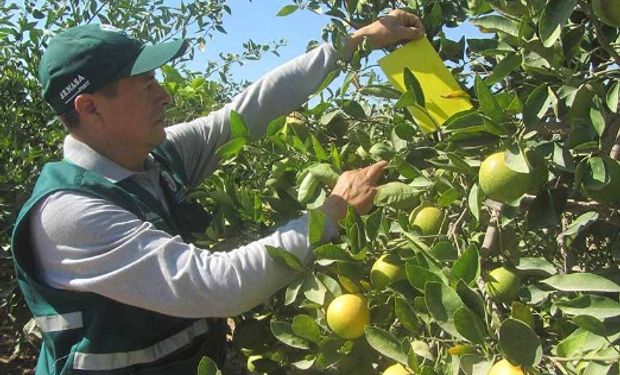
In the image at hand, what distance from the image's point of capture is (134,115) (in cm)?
148

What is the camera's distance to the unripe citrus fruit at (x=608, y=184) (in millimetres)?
939

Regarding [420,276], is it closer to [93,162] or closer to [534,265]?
[534,265]

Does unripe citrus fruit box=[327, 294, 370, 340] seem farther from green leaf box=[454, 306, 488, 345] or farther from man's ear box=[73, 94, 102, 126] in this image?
man's ear box=[73, 94, 102, 126]

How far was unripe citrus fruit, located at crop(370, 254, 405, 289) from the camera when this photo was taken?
1.19 m

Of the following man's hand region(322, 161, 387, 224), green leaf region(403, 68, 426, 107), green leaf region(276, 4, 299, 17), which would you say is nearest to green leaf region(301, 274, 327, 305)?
man's hand region(322, 161, 387, 224)

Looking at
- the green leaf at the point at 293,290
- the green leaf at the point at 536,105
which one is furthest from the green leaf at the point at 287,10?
the green leaf at the point at 536,105

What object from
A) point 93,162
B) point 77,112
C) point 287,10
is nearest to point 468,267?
point 93,162

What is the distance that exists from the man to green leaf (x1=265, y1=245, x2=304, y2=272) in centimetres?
2

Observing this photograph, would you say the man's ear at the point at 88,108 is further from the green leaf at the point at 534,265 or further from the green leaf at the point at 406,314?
the green leaf at the point at 534,265

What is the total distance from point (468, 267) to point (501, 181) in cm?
13

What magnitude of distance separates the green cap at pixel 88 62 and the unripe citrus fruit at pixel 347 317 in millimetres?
624

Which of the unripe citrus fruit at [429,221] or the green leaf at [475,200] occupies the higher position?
the green leaf at [475,200]

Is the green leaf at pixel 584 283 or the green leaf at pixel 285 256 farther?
the green leaf at pixel 285 256

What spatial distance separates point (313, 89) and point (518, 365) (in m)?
1.09
